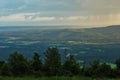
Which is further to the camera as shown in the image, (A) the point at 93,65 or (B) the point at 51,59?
(B) the point at 51,59

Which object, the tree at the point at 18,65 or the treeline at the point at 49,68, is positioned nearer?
the treeline at the point at 49,68

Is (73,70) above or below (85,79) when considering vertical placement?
below

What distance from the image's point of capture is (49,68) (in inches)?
971

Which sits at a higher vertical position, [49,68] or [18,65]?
[18,65]

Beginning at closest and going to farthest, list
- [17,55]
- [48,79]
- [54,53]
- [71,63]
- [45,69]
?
[48,79]
[45,69]
[17,55]
[71,63]
[54,53]

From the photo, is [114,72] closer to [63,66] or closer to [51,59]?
[63,66]

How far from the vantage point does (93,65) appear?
2770 centimetres

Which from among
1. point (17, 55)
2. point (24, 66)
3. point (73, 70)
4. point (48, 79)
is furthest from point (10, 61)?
point (48, 79)

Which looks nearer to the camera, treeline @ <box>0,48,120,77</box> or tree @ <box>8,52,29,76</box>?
treeline @ <box>0,48,120,77</box>

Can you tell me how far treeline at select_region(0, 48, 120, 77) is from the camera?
21.8 metres

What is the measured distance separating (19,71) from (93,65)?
7.26 meters

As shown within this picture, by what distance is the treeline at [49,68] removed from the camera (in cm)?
2184

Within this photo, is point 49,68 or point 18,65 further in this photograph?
point 49,68

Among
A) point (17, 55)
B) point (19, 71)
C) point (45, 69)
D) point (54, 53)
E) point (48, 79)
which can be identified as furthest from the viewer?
point (54, 53)
